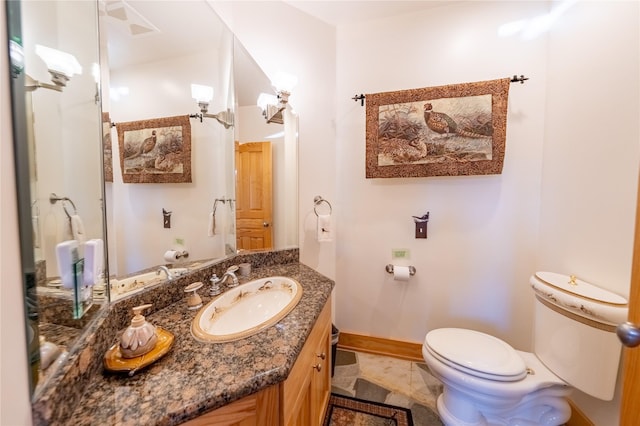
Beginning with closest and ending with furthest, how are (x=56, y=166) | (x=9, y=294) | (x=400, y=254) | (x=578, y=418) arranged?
1. (x=9, y=294)
2. (x=56, y=166)
3. (x=578, y=418)
4. (x=400, y=254)

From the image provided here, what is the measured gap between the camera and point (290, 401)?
0.76m

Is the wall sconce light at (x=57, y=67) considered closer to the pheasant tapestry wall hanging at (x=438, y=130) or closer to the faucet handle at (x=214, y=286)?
the faucet handle at (x=214, y=286)

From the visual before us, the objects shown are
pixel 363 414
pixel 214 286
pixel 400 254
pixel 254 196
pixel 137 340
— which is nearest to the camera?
pixel 137 340

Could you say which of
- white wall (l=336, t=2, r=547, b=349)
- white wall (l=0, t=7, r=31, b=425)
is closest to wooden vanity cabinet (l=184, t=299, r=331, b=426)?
white wall (l=0, t=7, r=31, b=425)

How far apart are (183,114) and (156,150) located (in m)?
0.23

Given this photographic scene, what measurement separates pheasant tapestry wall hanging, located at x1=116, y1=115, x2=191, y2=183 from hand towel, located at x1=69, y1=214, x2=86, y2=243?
1.03 ft

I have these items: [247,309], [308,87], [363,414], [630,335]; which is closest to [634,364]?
[630,335]

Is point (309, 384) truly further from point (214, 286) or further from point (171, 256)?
point (171, 256)

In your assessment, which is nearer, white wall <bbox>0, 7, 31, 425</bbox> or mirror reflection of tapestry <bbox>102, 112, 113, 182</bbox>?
white wall <bbox>0, 7, 31, 425</bbox>

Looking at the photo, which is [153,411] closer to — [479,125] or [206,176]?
[206,176]

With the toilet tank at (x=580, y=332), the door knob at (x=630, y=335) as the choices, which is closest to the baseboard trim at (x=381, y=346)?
the toilet tank at (x=580, y=332)

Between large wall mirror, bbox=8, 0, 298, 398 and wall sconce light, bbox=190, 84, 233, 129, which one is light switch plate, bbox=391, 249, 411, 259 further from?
wall sconce light, bbox=190, 84, 233, 129

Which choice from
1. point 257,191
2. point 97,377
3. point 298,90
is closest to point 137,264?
point 97,377

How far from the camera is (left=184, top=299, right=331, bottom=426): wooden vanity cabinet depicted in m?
0.62
